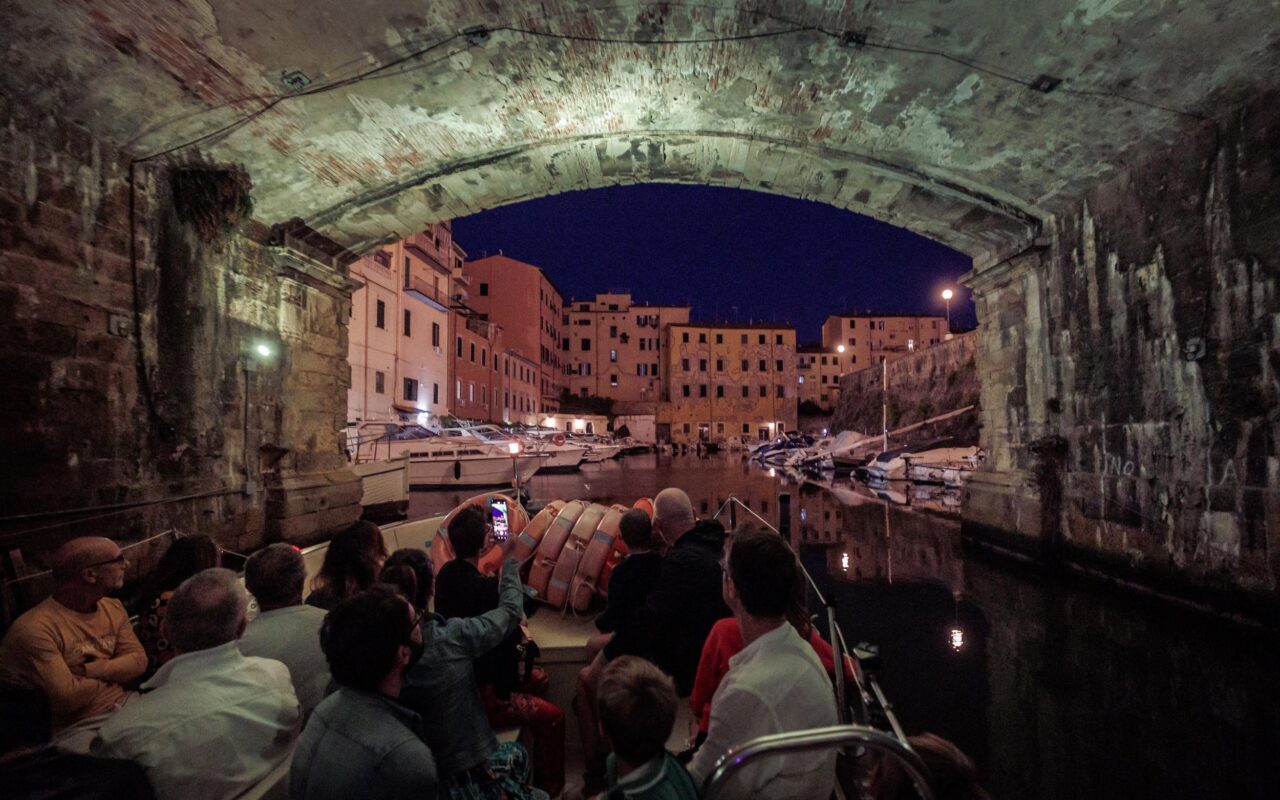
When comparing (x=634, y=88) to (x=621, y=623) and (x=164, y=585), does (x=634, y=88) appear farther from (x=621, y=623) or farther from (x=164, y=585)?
(x=164, y=585)

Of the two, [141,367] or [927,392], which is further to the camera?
[927,392]

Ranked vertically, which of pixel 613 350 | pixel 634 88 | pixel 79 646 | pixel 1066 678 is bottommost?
pixel 1066 678

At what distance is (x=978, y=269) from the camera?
9.69m

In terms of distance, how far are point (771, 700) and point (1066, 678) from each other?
4.80m

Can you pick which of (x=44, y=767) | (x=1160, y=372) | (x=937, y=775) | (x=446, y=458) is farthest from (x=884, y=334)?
(x=44, y=767)

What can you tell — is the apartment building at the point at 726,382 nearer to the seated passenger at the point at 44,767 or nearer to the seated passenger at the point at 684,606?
the seated passenger at the point at 684,606

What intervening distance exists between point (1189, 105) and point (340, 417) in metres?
11.2

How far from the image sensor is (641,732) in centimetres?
151

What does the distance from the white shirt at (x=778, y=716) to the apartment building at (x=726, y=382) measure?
58215mm

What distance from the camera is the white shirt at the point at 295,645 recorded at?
250 centimetres

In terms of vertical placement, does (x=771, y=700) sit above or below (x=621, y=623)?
above

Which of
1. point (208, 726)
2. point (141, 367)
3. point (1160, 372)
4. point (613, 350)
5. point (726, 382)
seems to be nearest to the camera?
point (208, 726)

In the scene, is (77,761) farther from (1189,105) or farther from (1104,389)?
(1104,389)

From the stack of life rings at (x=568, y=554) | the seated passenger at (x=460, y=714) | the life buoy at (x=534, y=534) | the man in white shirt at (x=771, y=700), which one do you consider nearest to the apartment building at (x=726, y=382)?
the life buoy at (x=534, y=534)
